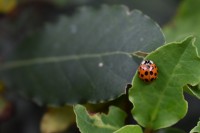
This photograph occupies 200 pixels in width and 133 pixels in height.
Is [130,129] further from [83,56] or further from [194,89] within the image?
[83,56]

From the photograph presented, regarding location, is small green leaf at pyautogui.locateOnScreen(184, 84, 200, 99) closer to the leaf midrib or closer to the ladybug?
the ladybug

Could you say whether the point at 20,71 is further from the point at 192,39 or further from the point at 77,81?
the point at 192,39

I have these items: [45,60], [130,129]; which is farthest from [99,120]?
[45,60]

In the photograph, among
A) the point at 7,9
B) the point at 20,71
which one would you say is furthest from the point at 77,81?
the point at 7,9

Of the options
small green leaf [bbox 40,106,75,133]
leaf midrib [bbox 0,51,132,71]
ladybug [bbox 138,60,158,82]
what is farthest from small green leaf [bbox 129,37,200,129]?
small green leaf [bbox 40,106,75,133]

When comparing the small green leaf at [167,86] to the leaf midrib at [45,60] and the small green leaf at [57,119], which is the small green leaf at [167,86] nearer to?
the leaf midrib at [45,60]
